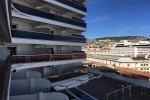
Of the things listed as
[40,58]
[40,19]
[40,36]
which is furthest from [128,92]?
[40,19]

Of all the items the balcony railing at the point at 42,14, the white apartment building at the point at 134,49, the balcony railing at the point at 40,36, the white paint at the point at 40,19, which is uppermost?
the balcony railing at the point at 42,14

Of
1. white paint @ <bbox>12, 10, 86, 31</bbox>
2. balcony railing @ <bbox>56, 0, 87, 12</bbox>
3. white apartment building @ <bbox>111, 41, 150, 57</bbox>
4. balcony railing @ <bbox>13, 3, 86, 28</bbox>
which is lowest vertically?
white apartment building @ <bbox>111, 41, 150, 57</bbox>

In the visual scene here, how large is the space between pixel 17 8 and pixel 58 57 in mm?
7828

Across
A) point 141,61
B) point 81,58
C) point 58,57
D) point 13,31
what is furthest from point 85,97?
point 141,61

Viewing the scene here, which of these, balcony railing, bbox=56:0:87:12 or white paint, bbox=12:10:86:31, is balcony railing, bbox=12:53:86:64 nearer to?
white paint, bbox=12:10:86:31

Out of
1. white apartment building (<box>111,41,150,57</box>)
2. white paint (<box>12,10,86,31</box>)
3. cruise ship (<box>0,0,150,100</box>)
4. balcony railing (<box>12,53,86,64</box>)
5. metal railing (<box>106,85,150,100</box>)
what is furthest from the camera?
white apartment building (<box>111,41,150,57</box>)

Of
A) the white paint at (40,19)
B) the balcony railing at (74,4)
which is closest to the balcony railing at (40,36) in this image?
the white paint at (40,19)

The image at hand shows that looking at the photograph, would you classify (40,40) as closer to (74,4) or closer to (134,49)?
(74,4)

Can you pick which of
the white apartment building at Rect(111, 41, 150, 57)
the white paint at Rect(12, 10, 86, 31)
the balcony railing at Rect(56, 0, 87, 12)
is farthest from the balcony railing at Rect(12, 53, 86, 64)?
the white apartment building at Rect(111, 41, 150, 57)

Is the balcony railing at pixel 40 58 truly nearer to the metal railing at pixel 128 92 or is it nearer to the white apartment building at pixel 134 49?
the metal railing at pixel 128 92

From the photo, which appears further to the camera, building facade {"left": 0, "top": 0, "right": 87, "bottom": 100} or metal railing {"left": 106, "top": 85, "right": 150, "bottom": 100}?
metal railing {"left": 106, "top": 85, "right": 150, "bottom": 100}

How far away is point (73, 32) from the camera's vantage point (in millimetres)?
35719

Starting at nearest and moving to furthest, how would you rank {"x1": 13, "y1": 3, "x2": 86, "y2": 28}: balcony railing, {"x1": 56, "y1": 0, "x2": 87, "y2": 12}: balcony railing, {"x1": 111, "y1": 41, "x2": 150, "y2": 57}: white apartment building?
{"x1": 13, "y1": 3, "x2": 86, "y2": 28}: balcony railing → {"x1": 56, "y1": 0, "x2": 87, "y2": 12}: balcony railing → {"x1": 111, "y1": 41, "x2": 150, "y2": 57}: white apartment building

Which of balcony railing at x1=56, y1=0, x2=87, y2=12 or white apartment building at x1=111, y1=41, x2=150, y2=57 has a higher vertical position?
balcony railing at x1=56, y1=0, x2=87, y2=12
